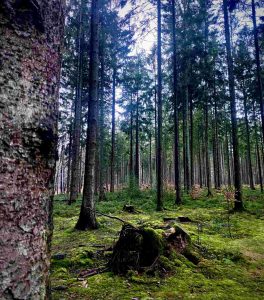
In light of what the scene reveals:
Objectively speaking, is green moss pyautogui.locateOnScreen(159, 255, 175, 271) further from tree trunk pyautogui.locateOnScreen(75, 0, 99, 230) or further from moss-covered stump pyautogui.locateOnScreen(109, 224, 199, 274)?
tree trunk pyautogui.locateOnScreen(75, 0, 99, 230)

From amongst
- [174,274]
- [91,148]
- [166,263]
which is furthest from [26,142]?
[91,148]

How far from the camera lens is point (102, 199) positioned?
56.5ft

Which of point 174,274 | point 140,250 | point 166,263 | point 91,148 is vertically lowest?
point 174,274

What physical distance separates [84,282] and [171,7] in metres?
15.1

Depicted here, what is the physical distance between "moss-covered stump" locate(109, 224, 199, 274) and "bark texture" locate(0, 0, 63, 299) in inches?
129

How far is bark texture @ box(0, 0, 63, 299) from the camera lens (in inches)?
35.2

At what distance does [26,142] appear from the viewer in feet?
3.19

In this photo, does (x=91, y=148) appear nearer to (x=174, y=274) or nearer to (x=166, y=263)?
(x=166, y=263)

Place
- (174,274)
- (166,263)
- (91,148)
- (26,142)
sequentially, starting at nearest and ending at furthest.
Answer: (26,142)
(174,274)
(166,263)
(91,148)

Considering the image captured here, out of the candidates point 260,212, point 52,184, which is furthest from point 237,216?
point 52,184

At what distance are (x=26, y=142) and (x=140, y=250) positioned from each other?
3.82 meters

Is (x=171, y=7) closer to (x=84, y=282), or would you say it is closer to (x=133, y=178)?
(x=133, y=178)

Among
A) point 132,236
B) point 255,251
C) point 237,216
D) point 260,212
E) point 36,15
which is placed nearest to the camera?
point 36,15

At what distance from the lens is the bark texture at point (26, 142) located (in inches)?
35.2
